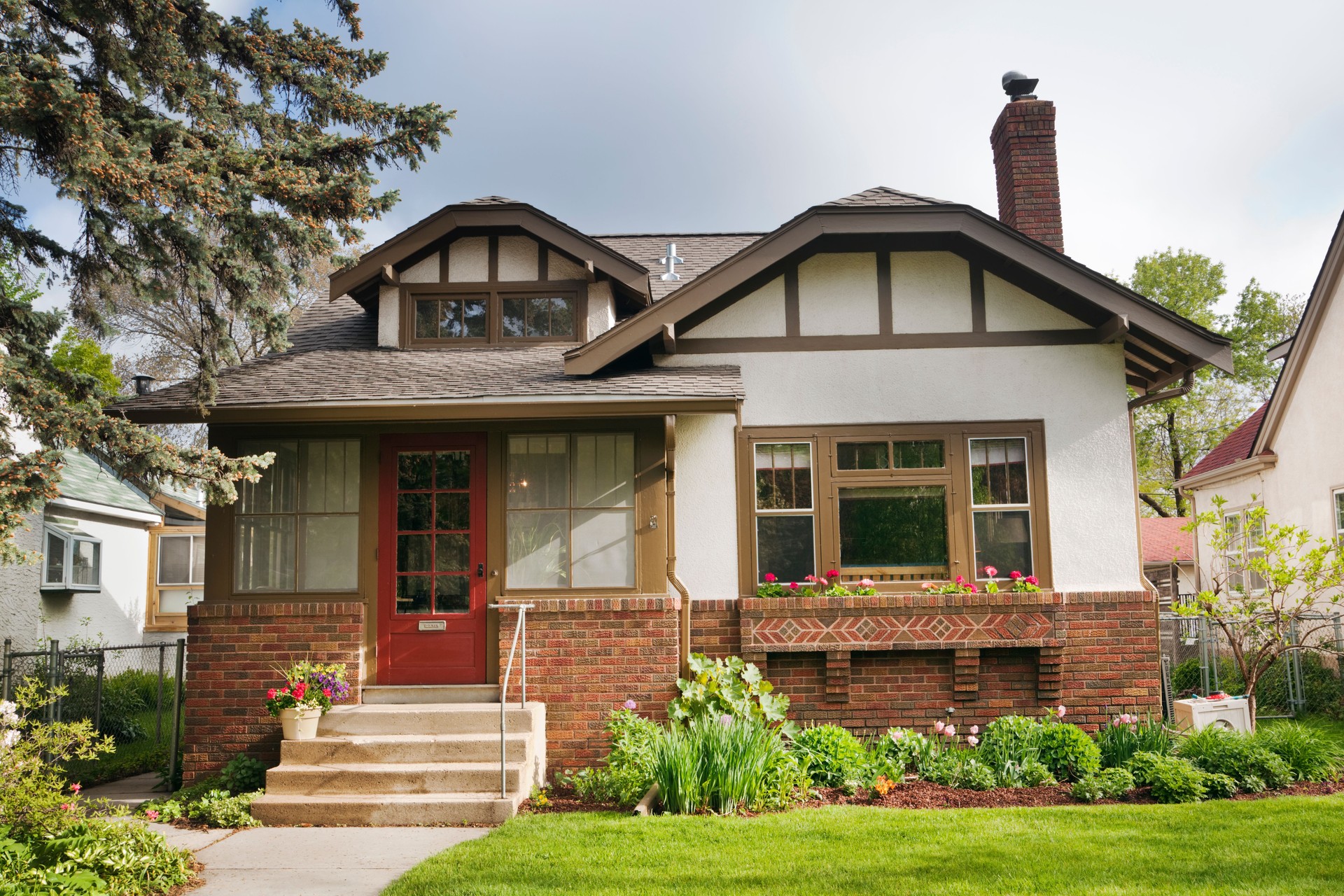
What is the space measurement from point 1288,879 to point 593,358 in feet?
19.5

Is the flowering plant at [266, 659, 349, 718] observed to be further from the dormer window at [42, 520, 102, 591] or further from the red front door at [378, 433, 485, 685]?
the dormer window at [42, 520, 102, 591]

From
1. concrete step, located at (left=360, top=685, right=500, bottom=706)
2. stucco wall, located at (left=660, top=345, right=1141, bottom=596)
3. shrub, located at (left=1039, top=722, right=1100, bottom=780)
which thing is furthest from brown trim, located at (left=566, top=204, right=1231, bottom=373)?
shrub, located at (left=1039, top=722, right=1100, bottom=780)

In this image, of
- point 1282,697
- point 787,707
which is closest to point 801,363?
point 787,707

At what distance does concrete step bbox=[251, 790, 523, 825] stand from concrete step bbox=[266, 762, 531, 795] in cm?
8

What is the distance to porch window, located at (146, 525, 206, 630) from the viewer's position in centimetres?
1825

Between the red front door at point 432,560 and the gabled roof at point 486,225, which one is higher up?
the gabled roof at point 486,225

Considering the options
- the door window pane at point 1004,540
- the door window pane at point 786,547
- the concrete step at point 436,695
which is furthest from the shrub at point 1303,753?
the concrete step at point 436,695

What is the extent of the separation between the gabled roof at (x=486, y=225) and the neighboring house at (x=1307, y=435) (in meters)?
9.67

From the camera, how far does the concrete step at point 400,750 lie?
7.36 metres

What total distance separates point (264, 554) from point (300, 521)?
415 mm

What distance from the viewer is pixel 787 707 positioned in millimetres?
8219

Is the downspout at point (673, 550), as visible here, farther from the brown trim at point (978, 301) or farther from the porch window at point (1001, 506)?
the brown trim at point (978, 301)

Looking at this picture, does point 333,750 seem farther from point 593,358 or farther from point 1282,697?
point 1282,697

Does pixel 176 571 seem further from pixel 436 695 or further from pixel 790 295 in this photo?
pixel 790 295
